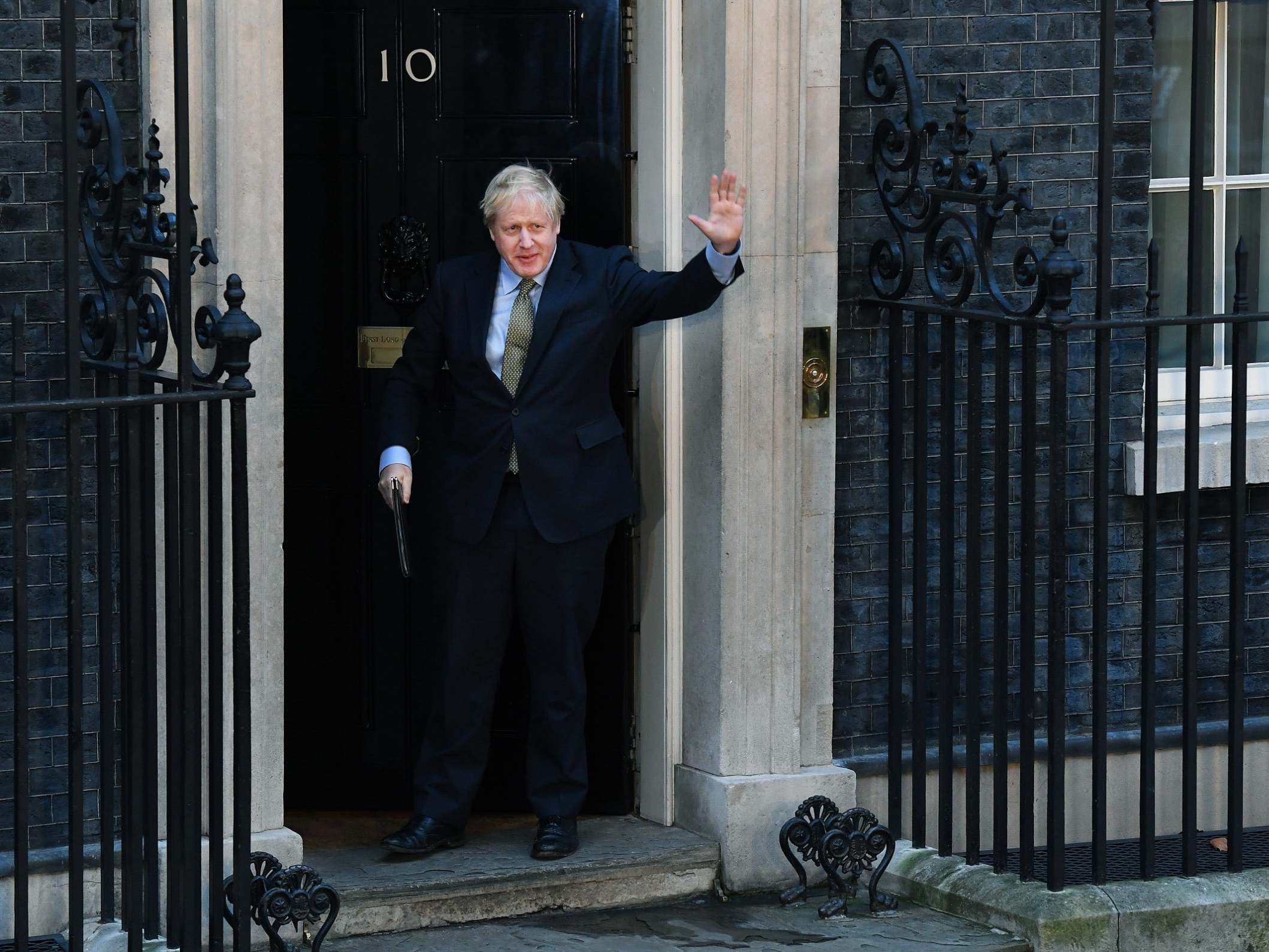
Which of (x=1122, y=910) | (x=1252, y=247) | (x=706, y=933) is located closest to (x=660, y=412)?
(x=706, y=933)

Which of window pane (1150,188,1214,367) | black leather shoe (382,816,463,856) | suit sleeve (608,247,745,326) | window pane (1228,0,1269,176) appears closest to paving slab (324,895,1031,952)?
black leather shoe (382,816,463,856)

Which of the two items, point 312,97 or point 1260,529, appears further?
point 1260,529

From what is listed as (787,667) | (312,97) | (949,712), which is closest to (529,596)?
(787,667)

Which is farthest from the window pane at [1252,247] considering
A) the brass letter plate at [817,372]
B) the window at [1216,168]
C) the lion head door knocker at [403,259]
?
the lion head door knocker at [403,259]

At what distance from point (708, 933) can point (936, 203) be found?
2029 millimetres

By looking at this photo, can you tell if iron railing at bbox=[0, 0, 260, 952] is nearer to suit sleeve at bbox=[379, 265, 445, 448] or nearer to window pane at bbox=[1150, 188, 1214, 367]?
suit sleeve at bbox=[379, 265, 445, 448]

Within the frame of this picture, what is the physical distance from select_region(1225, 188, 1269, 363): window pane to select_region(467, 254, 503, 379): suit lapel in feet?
7.92

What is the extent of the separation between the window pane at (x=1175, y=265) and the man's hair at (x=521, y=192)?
204cm

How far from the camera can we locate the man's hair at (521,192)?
5578 mm

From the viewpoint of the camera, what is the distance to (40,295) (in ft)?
17.3

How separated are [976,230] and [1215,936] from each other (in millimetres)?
1971

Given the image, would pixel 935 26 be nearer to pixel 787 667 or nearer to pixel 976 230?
pixel 976 230

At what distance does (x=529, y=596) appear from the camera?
577 cm

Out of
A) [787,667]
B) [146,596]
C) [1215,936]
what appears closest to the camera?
[146,596]
